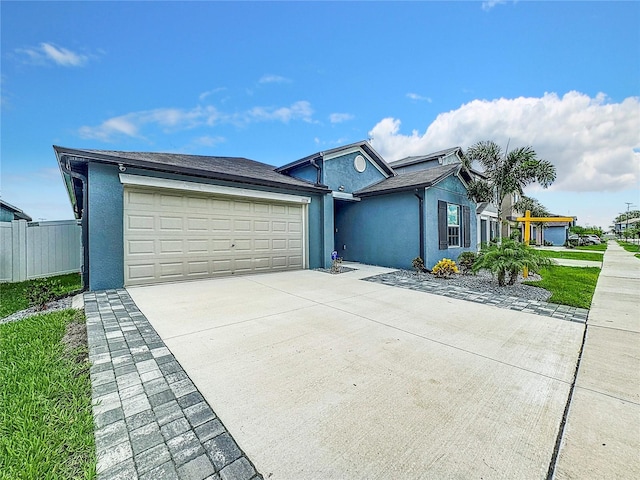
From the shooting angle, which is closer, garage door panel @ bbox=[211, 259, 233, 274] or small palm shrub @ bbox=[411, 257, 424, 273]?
garage door panel @ bbox=[211, 259, 233, 274]

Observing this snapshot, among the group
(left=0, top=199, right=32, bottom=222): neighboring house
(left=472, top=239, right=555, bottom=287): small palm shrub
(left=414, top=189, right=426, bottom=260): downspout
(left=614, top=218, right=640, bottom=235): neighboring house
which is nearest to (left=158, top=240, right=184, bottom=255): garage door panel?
(left=414, top=189, right=426, bottom=260): downspout

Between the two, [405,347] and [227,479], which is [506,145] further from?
[227,479]

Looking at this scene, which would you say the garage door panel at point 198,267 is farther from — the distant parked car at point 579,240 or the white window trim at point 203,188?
the distant parked car at point 579,240

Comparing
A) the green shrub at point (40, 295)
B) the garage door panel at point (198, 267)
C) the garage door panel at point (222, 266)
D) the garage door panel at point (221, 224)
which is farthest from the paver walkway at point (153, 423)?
the garage door panel at point (221, 224)

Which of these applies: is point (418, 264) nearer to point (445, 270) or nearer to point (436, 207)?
point (445, 270)

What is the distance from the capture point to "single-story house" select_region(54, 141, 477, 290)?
21.7ft

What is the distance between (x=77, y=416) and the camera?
2.09 metres

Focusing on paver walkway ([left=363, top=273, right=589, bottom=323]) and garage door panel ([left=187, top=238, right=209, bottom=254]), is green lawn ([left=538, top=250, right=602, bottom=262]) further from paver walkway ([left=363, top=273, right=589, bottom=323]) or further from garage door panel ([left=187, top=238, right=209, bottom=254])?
garage door panel ([left=187, top=238, right=209, bottom=254])

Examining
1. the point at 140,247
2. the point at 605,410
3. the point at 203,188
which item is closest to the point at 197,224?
the point at 203,188

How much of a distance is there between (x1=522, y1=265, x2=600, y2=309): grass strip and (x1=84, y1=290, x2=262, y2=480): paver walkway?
6.79 metres

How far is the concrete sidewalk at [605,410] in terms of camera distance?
5.74 ft

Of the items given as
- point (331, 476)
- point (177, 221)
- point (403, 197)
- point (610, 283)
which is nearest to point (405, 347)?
point (331, 476)

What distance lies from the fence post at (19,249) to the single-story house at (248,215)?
6.16 ft

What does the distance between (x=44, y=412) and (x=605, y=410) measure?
14.9 ft
